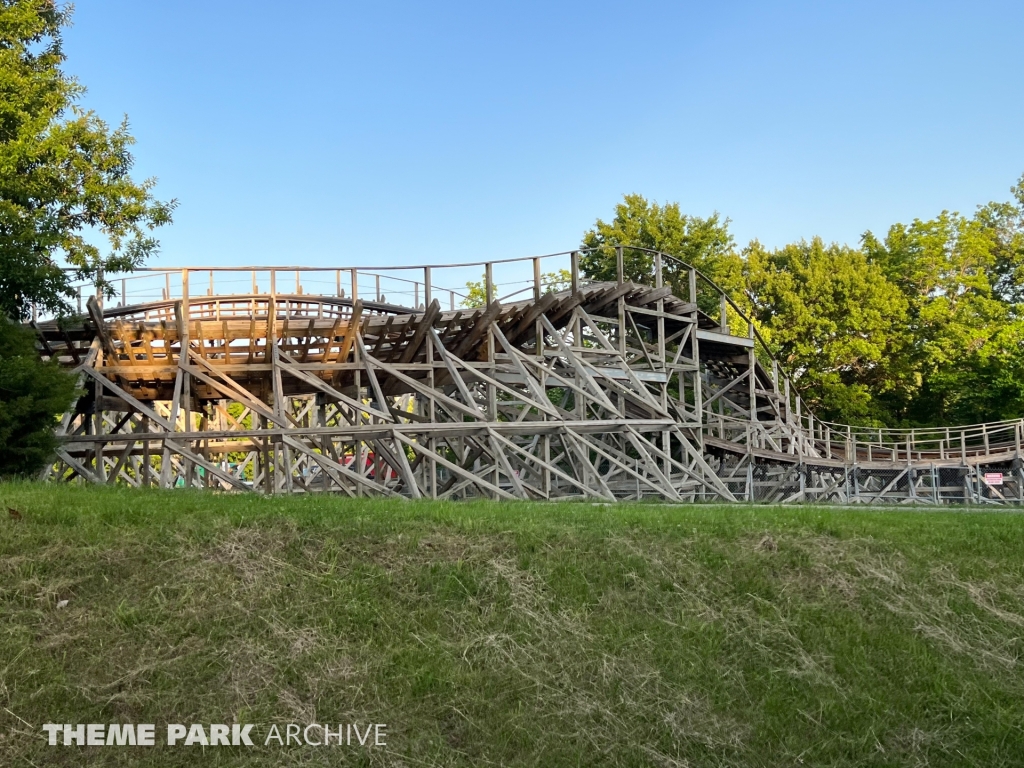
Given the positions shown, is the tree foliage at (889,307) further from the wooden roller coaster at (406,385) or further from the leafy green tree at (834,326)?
the wooden roller coaster at (406,385)

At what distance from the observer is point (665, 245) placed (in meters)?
42.8

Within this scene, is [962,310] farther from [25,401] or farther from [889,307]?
[25,401]

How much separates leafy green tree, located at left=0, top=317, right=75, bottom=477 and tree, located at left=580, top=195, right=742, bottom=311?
2914 centimetres

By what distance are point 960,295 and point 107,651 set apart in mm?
41415

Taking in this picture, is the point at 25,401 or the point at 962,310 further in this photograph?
the point at 962,310

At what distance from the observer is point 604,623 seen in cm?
863

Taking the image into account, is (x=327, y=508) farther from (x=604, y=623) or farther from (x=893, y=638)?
(x=893, y=638)

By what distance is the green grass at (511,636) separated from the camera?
286 inches

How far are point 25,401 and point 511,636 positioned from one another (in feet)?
31.9

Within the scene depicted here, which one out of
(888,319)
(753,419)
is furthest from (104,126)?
(888,319)

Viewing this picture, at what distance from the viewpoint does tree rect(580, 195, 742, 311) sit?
4206 cm

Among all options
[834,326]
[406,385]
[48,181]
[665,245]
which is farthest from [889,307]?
[48,181]

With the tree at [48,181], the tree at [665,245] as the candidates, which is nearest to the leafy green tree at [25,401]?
the tree at [48,181]

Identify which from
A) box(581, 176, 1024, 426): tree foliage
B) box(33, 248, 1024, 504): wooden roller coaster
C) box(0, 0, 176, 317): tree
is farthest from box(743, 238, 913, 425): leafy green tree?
box(0, 0, 176, 317): tree
